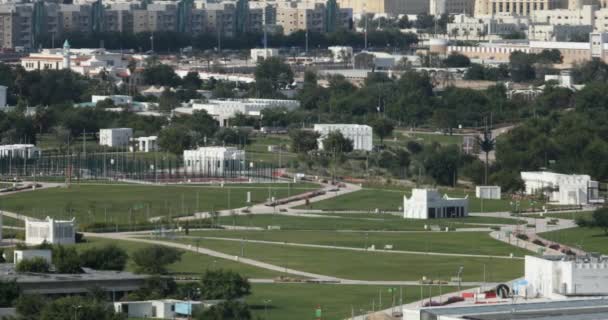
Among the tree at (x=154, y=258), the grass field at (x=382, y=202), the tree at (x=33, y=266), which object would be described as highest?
the tree at (x=33, y=266)

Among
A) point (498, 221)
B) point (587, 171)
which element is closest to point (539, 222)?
point (498, 221)

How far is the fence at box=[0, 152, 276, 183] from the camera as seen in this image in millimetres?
82750

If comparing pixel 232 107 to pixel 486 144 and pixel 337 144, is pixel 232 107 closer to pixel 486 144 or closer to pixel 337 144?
pixel 337 144

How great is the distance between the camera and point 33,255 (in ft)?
180

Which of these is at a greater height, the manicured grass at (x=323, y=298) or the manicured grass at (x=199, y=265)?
the manicured grass at (x=323, y=298)

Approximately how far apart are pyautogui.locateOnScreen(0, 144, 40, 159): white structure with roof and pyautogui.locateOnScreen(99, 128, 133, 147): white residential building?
15.5 ft

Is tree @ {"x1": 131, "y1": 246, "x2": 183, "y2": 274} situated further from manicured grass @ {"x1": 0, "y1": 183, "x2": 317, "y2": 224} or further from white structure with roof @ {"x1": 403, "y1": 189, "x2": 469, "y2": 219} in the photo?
white structure with roof @ {"x1": 403, "y1": 189, "x2": 469, "y2": 219}

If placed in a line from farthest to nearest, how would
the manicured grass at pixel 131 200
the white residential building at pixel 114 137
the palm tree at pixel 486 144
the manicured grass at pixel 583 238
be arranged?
the white residential building at pixel 114 137 < the palm tree at pixel 486 144 < the manicured grass at pixel 131 200 < the manicured grass at pixel 583 238

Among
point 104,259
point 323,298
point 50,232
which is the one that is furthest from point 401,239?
point 323,298

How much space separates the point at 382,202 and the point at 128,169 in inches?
457

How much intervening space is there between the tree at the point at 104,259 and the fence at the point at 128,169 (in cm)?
2500

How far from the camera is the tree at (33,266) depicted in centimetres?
5344

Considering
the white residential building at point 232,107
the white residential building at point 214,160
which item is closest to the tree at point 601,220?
the white residential building at point 214,160

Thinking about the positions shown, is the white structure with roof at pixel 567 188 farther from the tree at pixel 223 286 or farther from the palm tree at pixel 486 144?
the tree at pixel 223 286
